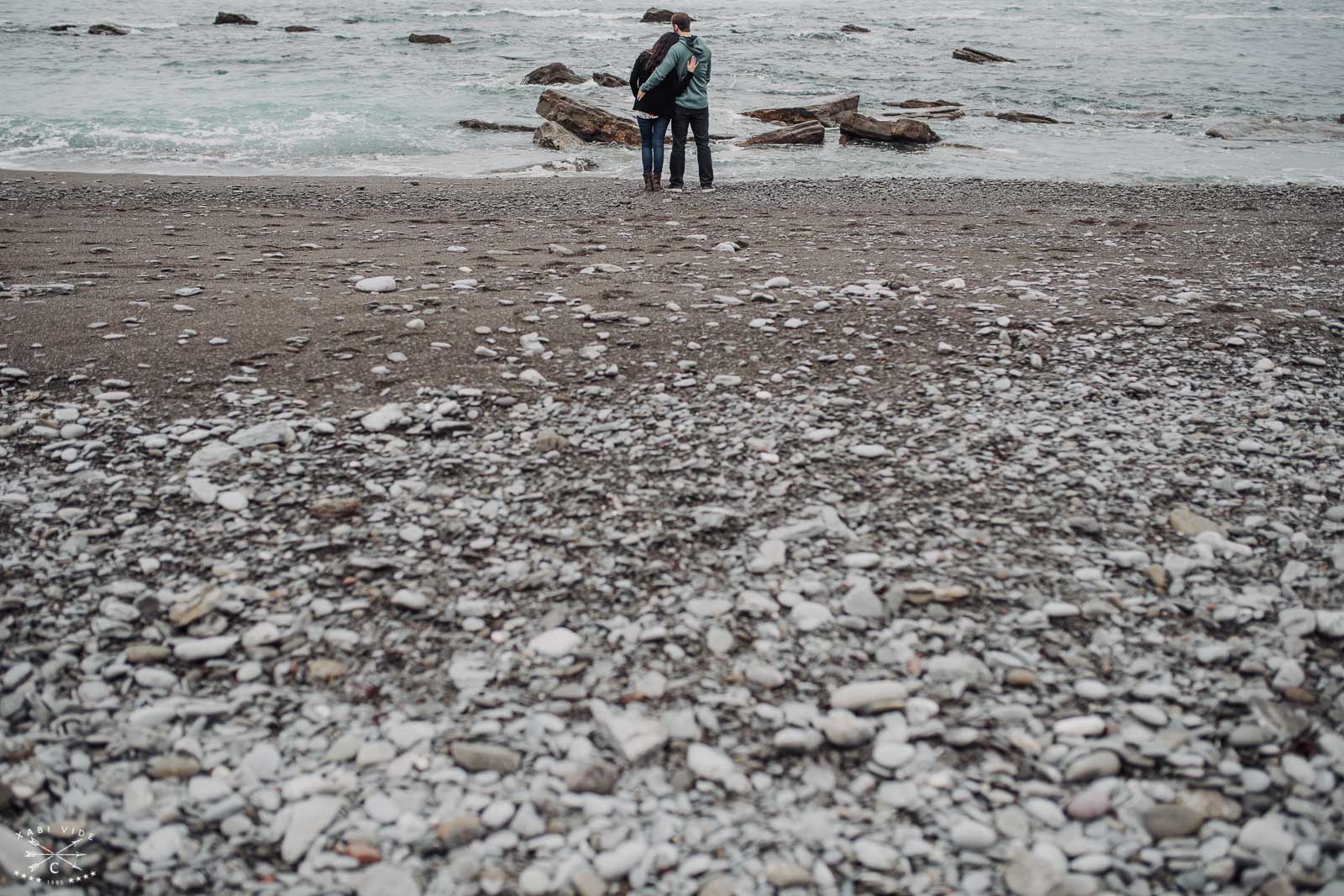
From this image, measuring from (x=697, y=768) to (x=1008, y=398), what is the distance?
12.3 feet

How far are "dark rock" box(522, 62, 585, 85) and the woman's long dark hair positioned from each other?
1953cm

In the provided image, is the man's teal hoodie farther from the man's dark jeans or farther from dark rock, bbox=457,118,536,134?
dark rock, bbox=457,118,536,134

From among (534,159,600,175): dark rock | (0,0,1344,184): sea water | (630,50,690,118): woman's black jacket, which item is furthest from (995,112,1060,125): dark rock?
(630,50,690,118): woman's black jacket

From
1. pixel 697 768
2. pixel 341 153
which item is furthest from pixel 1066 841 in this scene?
pixel 341 153

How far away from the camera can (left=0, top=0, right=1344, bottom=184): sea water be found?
1830 centimetres

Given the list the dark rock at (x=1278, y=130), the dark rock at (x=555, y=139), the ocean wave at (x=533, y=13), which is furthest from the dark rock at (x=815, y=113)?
the ocean wave at (x=533, y=13)

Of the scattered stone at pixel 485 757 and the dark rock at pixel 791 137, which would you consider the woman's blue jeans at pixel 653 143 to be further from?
the scattered stone at pixel 485 757

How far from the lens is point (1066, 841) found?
8.87ft

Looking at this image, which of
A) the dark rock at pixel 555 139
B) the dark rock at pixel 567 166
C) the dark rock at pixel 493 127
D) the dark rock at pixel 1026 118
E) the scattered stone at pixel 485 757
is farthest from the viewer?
the dark rock at pixel 1026 118

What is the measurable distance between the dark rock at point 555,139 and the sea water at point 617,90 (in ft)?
1.26

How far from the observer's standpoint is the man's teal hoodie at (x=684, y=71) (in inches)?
503

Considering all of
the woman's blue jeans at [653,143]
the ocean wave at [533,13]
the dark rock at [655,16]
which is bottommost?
the woman's blue jeans at [653,143]

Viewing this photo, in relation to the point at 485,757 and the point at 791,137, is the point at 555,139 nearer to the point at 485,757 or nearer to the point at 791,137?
the point at 791,137

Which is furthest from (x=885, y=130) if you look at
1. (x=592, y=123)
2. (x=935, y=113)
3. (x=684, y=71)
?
(x=684, y=71)
